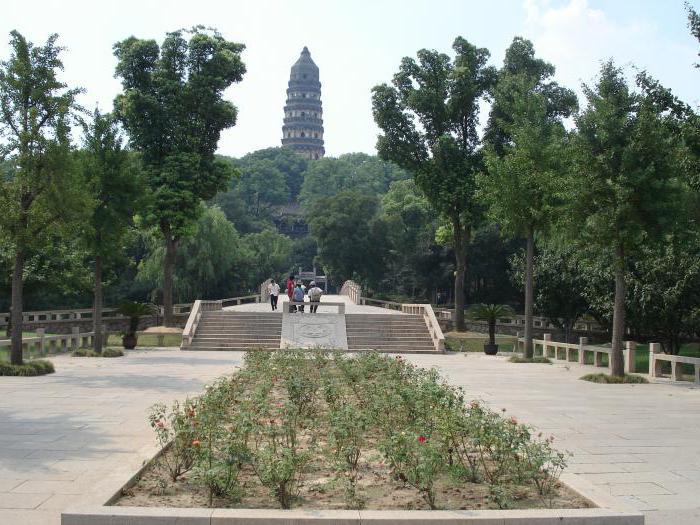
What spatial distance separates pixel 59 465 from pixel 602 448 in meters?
5.47

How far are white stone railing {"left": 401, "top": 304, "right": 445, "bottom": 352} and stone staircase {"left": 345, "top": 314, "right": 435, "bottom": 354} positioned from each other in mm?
153

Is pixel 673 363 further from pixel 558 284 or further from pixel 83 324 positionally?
pixel 83 324

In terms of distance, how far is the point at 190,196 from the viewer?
95.1 feet

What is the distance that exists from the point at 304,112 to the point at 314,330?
9809cm

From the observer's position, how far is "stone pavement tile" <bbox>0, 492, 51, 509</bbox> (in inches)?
206

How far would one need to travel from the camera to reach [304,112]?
389ft

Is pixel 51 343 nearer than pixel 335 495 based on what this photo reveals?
No

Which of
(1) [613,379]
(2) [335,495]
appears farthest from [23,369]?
(1) [613,379]

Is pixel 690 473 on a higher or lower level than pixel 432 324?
lower

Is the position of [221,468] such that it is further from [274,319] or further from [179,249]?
[179,249]

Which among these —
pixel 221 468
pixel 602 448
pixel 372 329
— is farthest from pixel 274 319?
pixel 221 468

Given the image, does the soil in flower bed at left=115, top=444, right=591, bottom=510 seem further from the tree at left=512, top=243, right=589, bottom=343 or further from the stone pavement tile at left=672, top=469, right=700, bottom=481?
the tree at left=512, top=243, right=589, bottom=343

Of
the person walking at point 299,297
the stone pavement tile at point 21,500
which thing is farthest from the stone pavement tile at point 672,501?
the person walking at point 299,297

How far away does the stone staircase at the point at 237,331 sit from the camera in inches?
915
